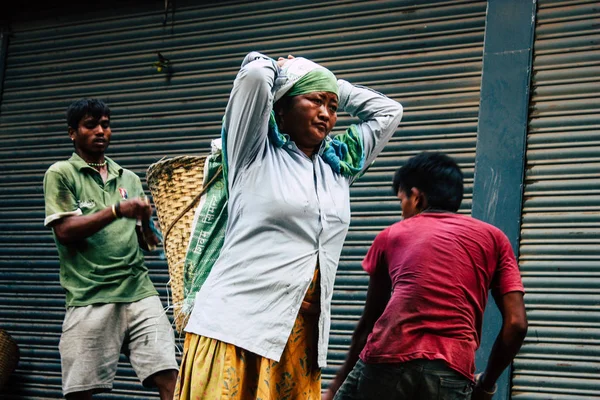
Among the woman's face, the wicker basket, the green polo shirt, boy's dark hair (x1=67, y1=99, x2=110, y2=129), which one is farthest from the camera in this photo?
the wicker basket

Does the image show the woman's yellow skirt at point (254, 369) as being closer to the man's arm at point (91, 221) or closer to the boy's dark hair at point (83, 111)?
the man's arm at point (91, 221)

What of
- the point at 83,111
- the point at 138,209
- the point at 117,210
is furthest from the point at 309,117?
the point at 83,111

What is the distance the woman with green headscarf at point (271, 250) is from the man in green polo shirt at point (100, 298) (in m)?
1.65

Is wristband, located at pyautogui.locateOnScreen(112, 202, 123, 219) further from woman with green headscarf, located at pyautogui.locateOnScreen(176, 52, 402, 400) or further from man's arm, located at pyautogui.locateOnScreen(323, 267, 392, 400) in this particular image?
man's arm, located at pyautogui.locateOnScreen(323, 267, 392, 400)

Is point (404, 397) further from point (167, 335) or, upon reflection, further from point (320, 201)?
point (167, 335)

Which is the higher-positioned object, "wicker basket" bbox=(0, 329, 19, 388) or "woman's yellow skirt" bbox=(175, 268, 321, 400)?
"woman's yellow skirt" bbox=(175, 268, 321, 400)

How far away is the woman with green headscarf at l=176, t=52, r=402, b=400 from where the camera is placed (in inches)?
121

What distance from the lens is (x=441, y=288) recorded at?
3.39m

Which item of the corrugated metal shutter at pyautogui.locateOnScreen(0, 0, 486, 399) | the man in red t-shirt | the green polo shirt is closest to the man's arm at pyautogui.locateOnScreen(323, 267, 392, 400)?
the man in red t-shirt

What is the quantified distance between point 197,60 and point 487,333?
3294 millimetres

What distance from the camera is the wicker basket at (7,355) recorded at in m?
6.89

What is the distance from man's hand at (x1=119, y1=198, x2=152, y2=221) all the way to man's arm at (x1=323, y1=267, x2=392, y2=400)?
123 centimetres

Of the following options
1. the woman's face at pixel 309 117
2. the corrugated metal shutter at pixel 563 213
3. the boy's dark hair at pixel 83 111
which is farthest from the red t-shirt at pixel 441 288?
the boy's dark hair at pixel 83 111

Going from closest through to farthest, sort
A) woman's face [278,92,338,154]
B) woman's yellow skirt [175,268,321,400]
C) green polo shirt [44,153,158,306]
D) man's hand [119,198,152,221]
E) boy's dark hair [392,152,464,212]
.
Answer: woman's yellow skirt [175,268,321,400]
woman's face [278,92,338,154]
boy's dark hair [392,152,464,212]
man's hand [119,198,152,221]
green polo shirt [44,153,158,306]
